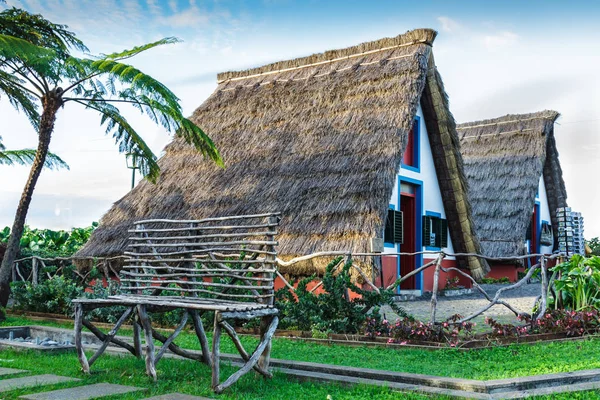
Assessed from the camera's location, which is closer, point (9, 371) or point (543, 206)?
point (9, 371)

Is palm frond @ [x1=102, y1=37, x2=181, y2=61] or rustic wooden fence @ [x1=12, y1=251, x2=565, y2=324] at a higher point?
palm frond @ [x1=102, y1=37, x2=181, y2=61]

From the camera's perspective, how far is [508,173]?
767 inches

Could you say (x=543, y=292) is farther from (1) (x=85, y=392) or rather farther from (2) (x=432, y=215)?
(1) (x=85, y=392)

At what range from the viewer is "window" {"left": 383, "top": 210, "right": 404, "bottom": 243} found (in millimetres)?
12211

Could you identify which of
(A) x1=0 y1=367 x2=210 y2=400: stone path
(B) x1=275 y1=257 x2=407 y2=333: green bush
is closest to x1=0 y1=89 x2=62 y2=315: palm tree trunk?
(B) x1=275 y1=257 x2=407 y2=333: green bush

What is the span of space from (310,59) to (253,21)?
27.9 feet

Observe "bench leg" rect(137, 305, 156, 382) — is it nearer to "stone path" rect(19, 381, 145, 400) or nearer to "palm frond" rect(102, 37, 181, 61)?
"stone path" rect(19, 381, 145, 400)

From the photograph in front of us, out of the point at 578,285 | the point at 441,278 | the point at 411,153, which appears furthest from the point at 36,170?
the point at 441,278

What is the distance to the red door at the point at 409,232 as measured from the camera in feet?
44.0

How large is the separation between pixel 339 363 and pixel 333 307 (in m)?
1.94

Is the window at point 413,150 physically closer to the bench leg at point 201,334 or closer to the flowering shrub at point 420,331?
the flowering shrub at point 420,331

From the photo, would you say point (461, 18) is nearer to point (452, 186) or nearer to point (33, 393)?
point (33, 393)

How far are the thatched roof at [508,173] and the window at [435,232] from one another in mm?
3727

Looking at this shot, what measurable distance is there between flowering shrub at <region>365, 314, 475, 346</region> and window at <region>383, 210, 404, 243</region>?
481 centimetres
